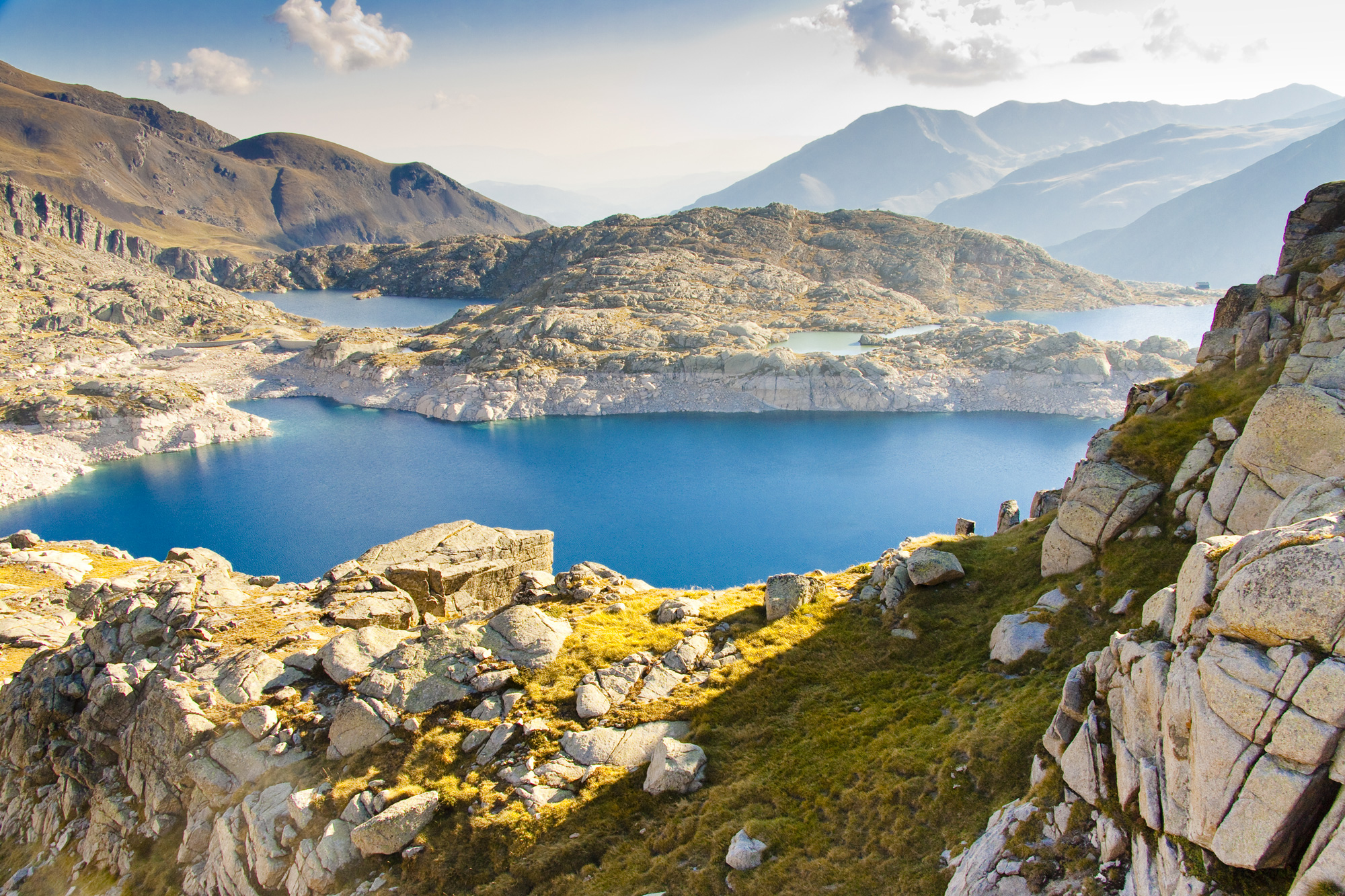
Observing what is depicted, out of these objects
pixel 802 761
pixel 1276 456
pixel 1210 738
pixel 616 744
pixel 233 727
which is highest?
pixel 1276 456

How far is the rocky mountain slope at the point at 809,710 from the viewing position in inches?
325

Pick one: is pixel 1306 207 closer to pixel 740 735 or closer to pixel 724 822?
pixel 740 735

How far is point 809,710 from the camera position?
671 inches

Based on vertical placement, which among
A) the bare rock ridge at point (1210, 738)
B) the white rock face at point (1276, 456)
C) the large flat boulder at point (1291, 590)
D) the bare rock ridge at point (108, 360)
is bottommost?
the bare rock ridge at point (108, 360)

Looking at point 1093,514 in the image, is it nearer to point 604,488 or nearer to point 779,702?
point 779,702

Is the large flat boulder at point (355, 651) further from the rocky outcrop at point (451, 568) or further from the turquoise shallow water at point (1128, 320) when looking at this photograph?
the turquoise shallow water at point (1128, 320)

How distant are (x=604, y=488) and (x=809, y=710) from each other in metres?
47.6

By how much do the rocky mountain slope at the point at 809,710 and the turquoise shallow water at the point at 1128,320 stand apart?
135 metres

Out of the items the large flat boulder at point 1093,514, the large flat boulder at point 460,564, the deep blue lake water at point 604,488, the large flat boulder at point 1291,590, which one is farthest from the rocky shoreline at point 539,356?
the large flat boulder at point 1291,590

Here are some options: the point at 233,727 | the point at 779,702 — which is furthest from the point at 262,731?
the point at 779,702

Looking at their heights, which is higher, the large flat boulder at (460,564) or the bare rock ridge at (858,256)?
the bare rock ridge at (858,256)

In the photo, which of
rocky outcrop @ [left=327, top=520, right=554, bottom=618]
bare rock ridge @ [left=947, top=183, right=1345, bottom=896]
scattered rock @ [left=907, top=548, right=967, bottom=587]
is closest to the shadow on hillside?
bare rock ridge @ [left=947, top=183, right=1345, bottom=896]

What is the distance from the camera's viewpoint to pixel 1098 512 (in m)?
18.8

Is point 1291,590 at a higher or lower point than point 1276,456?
lower
